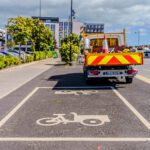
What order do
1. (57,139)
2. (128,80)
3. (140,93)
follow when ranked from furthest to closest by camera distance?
(128,80)
(140,93)
(57,139)

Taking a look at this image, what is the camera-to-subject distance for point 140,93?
45.6 feet

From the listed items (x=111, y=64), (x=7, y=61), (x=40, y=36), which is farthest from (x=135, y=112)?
(x=40, y=36)

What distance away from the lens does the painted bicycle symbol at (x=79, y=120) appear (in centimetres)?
840

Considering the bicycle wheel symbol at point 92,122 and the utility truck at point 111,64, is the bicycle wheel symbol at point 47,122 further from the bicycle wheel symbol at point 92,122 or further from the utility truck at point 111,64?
the utility truck at point 111,64

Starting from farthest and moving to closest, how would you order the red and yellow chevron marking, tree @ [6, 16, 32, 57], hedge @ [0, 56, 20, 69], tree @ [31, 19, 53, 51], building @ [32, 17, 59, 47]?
building @ [32, 17, 59, 47]
tree @ [31, 19, 53, 51]
tree @ [6, 16, 32, 57]
hedge @ [0, 56, 20, 69]
the red and yellow chevron marking

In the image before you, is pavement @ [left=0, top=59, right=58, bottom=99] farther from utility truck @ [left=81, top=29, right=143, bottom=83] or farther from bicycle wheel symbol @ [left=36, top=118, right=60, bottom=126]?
bicycle wheel symbol @ [left=36, top=118, right=60, bottom=126]

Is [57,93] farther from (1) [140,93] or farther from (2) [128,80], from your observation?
(2) [128,80]

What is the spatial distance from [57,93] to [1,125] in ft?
19.9

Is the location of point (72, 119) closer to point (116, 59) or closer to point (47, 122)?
point (47, 122)

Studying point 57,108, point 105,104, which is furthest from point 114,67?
point 57,108

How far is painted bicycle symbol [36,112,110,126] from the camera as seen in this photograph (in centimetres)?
840

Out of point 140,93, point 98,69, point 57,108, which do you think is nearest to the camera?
point 57,108

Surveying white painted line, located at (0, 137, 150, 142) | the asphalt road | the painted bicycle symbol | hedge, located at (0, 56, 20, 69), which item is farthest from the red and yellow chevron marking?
hedge, located at (0, 56, 20, 69)

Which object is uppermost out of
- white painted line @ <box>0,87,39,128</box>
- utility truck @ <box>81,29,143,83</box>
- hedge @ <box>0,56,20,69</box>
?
utility truck @ <box>81,29,143,83</box>
